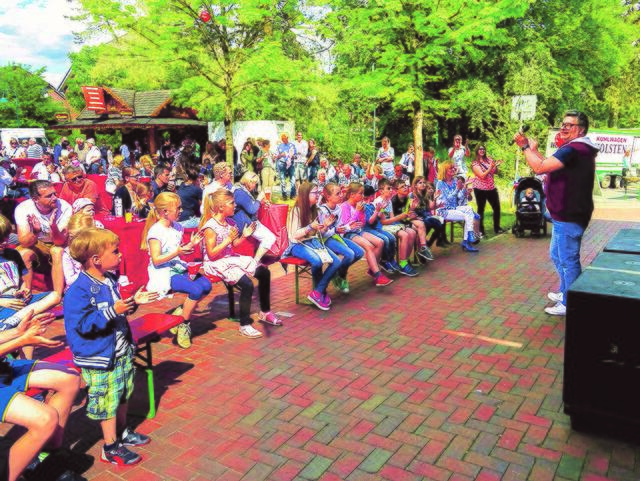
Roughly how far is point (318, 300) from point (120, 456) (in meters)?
3.61

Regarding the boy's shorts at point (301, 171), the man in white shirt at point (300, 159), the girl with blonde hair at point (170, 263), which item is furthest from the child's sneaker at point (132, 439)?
the boy's shorts at point (301, 171)

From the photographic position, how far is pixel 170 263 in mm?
5648

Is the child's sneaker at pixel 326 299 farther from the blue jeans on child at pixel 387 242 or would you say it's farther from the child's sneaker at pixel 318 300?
the blue jeans on child at pixel 387 242

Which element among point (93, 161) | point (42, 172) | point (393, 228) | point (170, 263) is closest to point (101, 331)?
point (170, 263)

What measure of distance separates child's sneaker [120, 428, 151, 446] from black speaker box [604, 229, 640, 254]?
14.7ft

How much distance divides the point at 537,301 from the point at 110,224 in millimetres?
5501

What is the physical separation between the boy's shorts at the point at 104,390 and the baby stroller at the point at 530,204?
9.64 meters

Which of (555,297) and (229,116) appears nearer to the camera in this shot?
(555,297)

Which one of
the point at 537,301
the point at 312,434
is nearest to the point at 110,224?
the point at 312,434

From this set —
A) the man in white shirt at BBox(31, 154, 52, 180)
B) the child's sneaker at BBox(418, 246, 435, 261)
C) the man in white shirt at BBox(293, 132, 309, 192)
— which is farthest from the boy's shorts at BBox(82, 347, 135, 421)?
the man in white shirt at BBox(293, 132, 309, 192)

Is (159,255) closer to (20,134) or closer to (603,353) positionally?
(603,353)

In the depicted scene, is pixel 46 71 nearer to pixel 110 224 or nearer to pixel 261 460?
pixel 110 224

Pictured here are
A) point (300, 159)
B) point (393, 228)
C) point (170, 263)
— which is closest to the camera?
point (170, 263)

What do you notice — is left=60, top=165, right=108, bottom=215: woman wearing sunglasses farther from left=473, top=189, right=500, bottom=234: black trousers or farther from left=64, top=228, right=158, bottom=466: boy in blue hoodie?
left=473, top=189, right=500, bottom=234: black trousers
